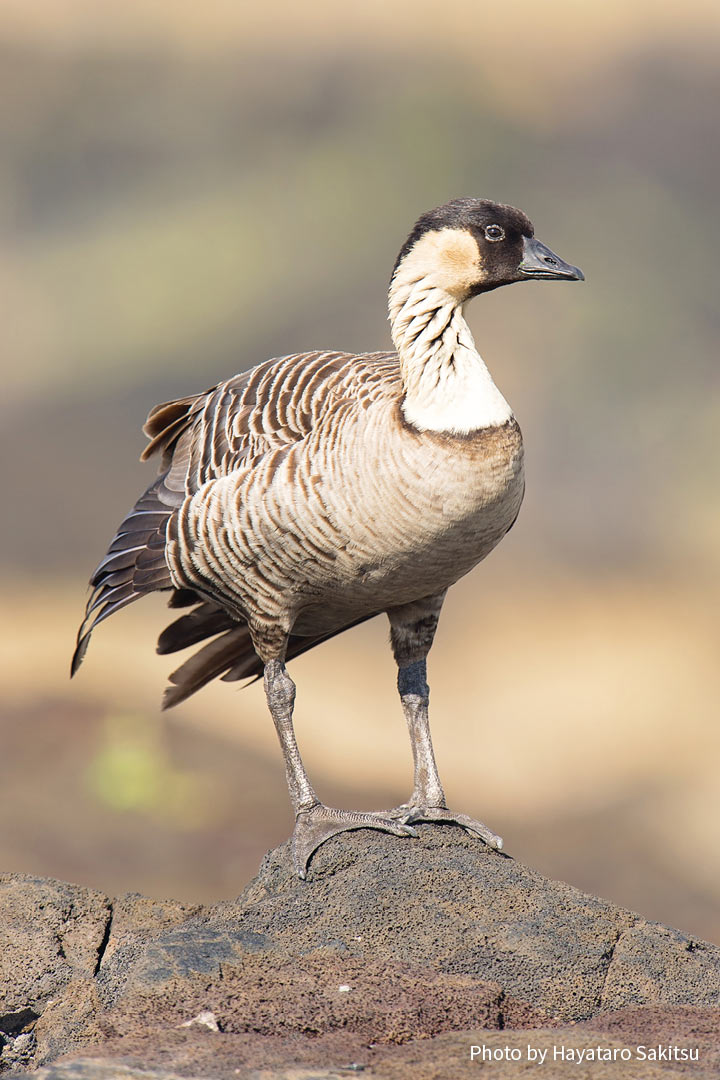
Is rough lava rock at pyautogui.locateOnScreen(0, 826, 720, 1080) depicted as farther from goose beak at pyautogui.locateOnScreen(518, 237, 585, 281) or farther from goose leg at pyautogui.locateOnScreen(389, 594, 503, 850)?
goose beak at pyautogui.locateOnScreen(518, 237, 585, 281)

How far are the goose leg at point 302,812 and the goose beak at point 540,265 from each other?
2302 mm

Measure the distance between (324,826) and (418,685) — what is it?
41.3 inches

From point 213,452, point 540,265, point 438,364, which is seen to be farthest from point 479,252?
point 213,452

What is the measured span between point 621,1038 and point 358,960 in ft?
3.56

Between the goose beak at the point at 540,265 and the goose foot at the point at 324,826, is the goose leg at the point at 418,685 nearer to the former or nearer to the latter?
the goose foot at the point at 324,826

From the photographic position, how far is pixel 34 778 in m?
12.1

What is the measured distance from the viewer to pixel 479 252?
5961mm

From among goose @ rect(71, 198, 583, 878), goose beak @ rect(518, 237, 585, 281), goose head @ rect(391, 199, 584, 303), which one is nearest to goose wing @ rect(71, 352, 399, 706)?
goose @ rect(71, 198, 583, 878)

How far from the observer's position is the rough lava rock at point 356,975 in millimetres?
4137

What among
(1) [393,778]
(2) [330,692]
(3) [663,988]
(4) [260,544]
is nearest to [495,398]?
(4) [260,544]

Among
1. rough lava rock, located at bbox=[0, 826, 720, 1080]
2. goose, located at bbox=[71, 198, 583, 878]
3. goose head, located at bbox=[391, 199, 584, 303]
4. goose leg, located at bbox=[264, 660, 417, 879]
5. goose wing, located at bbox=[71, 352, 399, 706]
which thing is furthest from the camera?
goose wing, located at bbox=[71, 352, 399, 706]

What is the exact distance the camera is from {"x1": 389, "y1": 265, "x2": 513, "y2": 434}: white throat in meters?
5.76

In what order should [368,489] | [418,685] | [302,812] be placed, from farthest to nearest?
[418,685] < [302,812] < [368,489]

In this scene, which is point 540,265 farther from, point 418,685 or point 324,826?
point 324,826
